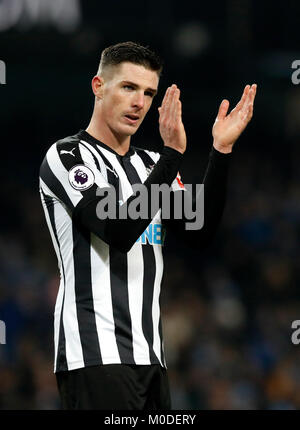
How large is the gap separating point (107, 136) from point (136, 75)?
261 mm

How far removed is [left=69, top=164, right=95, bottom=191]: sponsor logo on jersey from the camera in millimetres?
2854

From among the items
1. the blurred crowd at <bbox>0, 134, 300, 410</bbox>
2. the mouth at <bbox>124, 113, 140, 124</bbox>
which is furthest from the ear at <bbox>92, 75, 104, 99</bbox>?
the blurred crowd at <bbox>0, 134, 300, 410</bbox>

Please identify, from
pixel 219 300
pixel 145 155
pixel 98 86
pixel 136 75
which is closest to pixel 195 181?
pixel 219 300

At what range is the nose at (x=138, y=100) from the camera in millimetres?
2980

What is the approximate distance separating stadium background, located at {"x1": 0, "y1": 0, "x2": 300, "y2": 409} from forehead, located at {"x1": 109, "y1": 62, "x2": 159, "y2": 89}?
3964 millimetres

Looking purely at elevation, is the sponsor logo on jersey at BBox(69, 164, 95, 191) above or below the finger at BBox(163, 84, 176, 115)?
below

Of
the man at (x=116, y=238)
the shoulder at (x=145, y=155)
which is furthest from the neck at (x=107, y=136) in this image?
the shoulder at (x=145, y=155)

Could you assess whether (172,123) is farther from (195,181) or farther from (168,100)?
(195,181)

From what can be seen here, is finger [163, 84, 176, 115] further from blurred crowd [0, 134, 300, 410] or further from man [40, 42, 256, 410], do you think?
blurred crowd [0, 134, 300, 410]

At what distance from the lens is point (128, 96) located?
9.86 ft

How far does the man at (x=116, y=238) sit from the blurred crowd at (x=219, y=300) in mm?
3715

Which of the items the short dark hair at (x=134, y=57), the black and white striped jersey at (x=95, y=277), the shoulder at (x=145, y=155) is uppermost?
the short dark hair at (x=134, y=57)

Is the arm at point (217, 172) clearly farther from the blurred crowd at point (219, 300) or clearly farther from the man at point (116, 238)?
the blurred crowd at point (219, 300)

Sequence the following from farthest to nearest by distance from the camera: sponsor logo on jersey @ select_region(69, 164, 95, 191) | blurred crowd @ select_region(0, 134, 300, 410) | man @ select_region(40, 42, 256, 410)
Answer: blurred crowd @ select_region(0, 134, 300, 410), sponsor logo on jersey @ select_region(69, 164, 95, 191), man @ select_region(40, 42, 256, 410)
